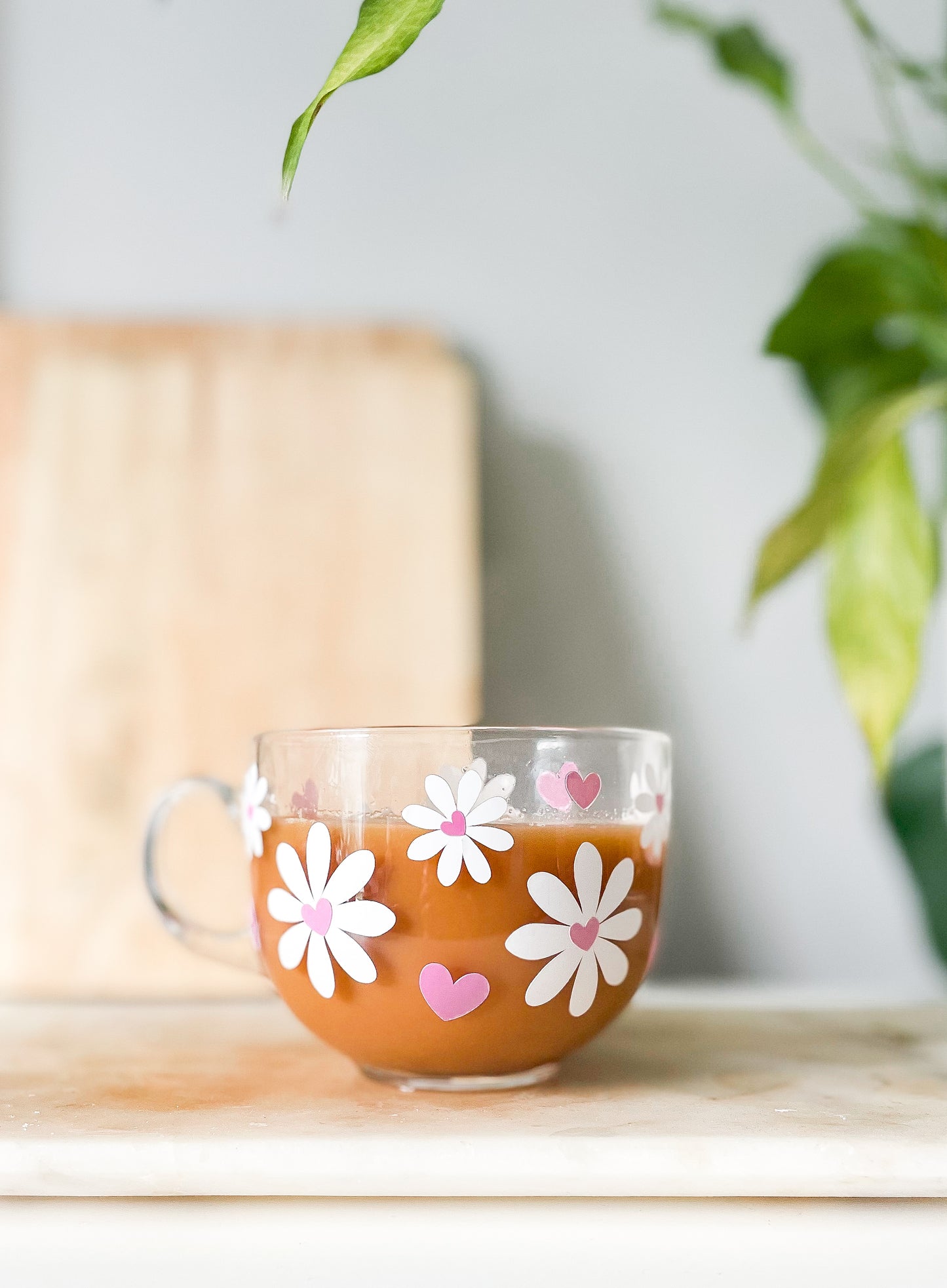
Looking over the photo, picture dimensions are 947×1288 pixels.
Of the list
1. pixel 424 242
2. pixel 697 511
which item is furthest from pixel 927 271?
pixel 424 242

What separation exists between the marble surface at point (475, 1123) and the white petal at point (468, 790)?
122mm

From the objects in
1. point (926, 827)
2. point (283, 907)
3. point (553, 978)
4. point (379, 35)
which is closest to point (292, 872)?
point (283, 907)

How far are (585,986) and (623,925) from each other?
0.03 meters

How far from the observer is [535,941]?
439 millimetres

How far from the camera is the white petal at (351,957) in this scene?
1.44 ft

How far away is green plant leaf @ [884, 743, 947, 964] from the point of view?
81 centimetres

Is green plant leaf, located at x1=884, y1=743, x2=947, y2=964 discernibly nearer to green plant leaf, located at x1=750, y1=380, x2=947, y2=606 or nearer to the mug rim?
green plant leaf, located at x1=750, y1=380, x2=947, y2=606

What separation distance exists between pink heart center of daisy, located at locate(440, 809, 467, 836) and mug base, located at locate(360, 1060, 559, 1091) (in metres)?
0.11

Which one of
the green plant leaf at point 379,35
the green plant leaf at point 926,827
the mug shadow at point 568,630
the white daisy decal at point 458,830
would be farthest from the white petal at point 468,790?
the green plant leaf at point 926,827

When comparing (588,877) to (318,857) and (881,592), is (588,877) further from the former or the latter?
(881,592)

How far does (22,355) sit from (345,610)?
299 millimetres

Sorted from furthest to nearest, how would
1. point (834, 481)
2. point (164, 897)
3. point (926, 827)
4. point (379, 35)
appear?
point (926, 827) < point (834, 481) < point (164, 897) < point (379, 35)

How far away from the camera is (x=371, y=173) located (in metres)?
0.84

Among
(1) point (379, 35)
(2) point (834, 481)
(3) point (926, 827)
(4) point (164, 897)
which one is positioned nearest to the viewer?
(1) point (379, 35)
